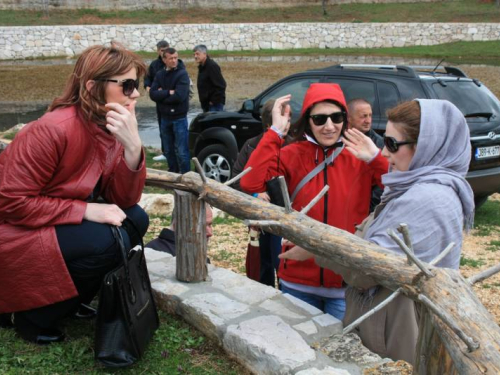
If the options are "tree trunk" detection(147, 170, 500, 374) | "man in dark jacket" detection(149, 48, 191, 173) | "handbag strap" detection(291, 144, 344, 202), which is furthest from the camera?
"man in dark jacket" detection(149, 48, 191, 173)

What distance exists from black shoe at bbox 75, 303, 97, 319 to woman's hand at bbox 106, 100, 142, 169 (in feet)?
3.48

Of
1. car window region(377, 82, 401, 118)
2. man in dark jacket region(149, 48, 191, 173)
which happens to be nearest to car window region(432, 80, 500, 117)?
car window region(377, 82, 401, 118)

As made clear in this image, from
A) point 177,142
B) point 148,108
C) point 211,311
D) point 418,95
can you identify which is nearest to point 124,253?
point 211,311

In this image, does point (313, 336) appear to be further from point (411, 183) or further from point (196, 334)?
point (411, 183)

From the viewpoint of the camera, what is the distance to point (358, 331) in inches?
117

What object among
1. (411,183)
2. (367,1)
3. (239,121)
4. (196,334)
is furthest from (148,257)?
(367,1)

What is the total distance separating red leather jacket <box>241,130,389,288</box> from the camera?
330 centimetres

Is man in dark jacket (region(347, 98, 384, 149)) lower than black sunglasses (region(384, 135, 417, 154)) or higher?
lower

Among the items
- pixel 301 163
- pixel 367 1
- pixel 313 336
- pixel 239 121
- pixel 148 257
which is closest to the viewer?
pixel 313 336

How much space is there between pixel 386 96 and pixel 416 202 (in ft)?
16.6

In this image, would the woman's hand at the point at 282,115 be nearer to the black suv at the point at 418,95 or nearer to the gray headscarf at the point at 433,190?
the gray headscarf at the point at 433,190

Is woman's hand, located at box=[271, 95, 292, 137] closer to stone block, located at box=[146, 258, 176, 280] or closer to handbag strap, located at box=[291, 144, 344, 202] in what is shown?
handbag strap, located at box=[291, 144, 344, 202]

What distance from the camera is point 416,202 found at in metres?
2.49

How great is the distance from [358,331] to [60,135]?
1716mm
